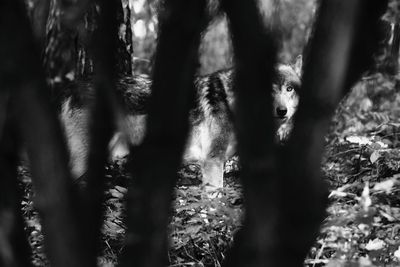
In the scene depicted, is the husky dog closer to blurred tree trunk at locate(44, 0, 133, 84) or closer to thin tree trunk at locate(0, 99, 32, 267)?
blurred tree trunk at locate(44, 0, 133, 84)

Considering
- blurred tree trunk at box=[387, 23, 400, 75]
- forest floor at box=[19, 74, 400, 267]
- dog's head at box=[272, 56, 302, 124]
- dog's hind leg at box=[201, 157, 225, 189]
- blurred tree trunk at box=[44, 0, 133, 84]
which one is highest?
blurred tree trunk at box=[44, 0, 133, 84]

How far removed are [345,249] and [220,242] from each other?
3.04ft

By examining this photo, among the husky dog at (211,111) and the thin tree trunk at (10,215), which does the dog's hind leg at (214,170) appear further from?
the thin tree trunk at (10,215)

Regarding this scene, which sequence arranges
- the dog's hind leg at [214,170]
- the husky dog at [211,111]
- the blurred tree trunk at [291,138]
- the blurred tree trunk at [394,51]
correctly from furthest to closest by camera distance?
the blurred tree trunk at [394,51] → the dog's hind leg at [214,170] → the husky dog at [211,111] → the blurred tree trunk at [291,138]

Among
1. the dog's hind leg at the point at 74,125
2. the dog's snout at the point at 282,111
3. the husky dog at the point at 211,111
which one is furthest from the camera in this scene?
the dog's snout at the point at 282,111

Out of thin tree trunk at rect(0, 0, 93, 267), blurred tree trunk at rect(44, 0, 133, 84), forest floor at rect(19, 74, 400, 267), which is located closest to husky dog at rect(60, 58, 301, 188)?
blurred tree trunk at rect(44, 0, 133, 84)

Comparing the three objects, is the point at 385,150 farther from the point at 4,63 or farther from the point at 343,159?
the point at 4,63

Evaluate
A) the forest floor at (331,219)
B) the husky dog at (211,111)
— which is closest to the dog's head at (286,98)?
the husky dog at (211,111)

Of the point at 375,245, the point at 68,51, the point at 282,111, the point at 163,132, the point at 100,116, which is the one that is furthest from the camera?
the point at 68,51

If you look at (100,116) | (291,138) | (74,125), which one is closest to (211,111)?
(74,125)

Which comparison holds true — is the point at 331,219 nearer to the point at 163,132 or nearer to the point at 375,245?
the point at 375,245

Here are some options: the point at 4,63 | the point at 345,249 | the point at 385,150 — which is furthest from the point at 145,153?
the point at 385,150

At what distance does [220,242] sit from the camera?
4.84 m

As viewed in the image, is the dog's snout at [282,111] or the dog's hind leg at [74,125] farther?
the dog's snout at [282,111]
